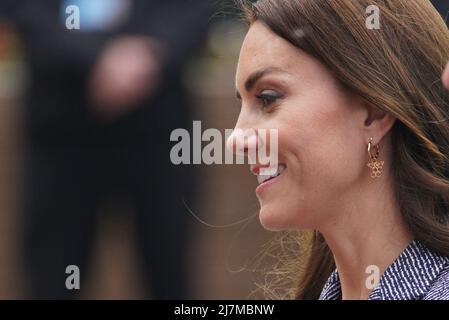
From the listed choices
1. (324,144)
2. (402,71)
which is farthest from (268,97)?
(402,71)

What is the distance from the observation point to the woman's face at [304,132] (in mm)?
1961

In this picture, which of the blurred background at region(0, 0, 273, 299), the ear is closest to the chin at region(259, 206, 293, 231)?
the ear

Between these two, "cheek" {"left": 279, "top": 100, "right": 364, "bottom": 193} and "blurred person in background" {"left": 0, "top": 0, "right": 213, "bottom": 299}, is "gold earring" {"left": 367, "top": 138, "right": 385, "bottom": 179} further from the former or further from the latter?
"blurred person in background" {"left": 0, "top": 0, "right": 213, "bottom": 299}

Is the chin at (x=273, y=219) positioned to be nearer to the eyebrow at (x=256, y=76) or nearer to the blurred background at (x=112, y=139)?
the eyebrow at (x=256, y=76)

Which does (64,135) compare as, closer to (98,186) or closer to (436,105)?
(98,186)

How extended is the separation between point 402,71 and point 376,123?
0.11 metres

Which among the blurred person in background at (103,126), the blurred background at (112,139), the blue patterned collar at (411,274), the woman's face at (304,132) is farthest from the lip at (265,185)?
the blurred person in background at (103,126)

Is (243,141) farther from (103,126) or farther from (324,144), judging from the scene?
(103,126)

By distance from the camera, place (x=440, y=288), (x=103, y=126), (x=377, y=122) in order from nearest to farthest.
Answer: (x=440, y=288) → (x=377, y=122) → (x=103, y=126)

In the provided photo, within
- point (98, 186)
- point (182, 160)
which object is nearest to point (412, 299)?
point (182, 160)

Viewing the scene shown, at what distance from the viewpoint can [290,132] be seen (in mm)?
1975

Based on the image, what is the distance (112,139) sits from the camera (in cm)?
392

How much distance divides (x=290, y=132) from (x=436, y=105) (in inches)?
10.7

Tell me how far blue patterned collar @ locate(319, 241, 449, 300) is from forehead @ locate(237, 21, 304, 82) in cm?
40
